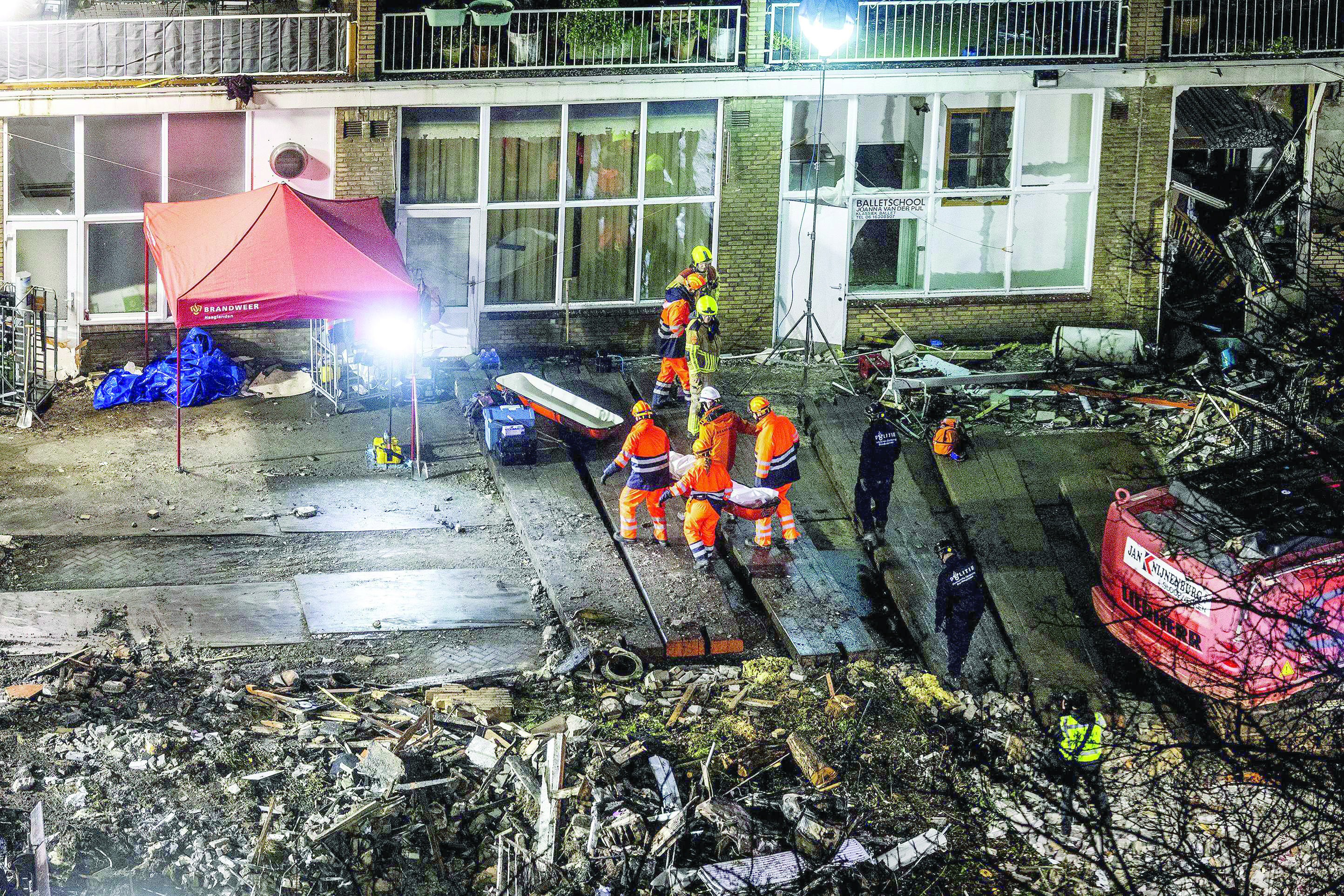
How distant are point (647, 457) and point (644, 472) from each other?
152 mm

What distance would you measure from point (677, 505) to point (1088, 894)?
260 inches

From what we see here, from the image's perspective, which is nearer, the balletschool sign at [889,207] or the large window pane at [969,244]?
the balletschool sign at [889,207]

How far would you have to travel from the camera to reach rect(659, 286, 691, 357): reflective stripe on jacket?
57.4 feet

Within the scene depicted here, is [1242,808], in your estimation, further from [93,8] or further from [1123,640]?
[93,8]

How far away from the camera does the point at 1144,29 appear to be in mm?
19969

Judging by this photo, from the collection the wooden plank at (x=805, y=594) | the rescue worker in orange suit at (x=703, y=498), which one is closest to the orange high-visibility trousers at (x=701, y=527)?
the rescue worker in orange suit at (x=703, y=498)

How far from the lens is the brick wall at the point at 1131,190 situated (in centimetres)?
2016

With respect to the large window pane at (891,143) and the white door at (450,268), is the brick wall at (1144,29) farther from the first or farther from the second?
the white door at (450,268)

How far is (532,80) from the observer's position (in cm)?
1952

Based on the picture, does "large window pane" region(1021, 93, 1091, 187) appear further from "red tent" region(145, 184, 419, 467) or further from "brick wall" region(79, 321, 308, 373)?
"brick wall" region(79, 321, 308, 373)

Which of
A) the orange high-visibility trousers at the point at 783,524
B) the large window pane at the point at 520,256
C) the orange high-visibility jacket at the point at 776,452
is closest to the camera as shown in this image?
the orange high-visibility jacket at the point at 776,452

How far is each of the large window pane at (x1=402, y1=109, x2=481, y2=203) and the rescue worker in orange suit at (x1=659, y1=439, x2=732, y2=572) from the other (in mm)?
7005

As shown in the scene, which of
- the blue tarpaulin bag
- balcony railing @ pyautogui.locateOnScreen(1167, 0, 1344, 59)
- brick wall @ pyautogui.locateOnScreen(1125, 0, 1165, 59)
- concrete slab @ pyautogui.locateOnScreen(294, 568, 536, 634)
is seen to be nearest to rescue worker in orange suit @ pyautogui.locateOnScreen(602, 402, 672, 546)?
concrete slab @ pyautogui.locateOnScreen(294, 568, 536, 634)

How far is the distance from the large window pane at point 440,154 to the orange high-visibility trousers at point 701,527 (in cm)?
730
